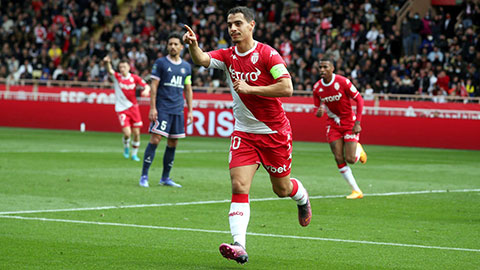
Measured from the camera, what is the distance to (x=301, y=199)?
8.84 m

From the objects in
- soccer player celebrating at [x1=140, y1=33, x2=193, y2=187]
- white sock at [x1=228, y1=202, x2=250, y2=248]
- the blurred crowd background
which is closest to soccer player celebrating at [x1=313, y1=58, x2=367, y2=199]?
soccer player celebrating at [x1=140, y1=33, x2=193, y2=187]

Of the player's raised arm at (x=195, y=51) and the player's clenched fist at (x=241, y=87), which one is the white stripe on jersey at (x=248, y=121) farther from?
the player's clenched fist at (x=241, y=87)

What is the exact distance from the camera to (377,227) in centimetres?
1014

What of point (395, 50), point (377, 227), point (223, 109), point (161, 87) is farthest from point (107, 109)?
point (377, 227)

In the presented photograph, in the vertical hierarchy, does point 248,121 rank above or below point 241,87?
below

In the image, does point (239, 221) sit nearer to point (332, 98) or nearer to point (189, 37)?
point (189, 37)

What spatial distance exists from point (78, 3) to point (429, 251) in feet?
117

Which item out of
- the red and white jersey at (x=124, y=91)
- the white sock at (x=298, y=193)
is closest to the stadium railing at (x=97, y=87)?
the red and white jersey at (x=124, y=91)

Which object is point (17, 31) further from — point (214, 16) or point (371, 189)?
point (371, 189)

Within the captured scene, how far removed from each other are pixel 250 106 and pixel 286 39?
1057 inches

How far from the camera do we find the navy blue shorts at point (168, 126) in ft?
46.8

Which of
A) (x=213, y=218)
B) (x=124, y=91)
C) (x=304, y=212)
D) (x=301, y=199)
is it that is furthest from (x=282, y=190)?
(x=124, y=91)

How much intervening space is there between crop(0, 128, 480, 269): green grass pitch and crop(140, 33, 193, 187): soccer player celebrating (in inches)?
18.8

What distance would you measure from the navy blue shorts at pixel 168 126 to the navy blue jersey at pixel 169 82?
12 centimetres
